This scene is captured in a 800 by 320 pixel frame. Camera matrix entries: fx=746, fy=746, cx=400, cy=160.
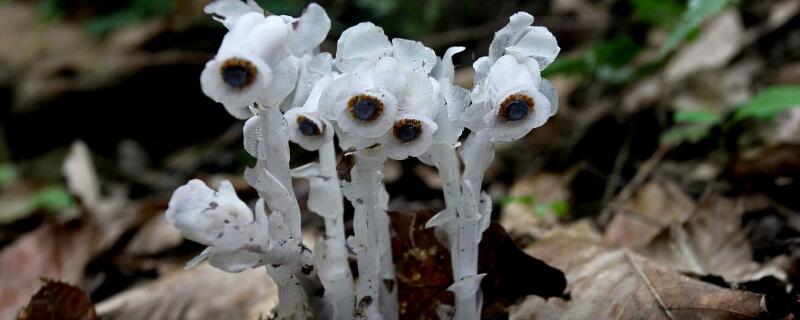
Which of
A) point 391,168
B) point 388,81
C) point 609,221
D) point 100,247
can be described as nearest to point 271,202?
point 388,81

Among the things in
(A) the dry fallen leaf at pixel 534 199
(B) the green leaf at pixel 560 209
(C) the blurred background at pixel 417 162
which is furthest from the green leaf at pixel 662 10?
(B) the green leaf at pixel 560 209

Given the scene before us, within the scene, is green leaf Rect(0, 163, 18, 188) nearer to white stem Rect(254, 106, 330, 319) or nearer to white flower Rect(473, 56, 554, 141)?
white stem Rect(254, 106, 330, 319)

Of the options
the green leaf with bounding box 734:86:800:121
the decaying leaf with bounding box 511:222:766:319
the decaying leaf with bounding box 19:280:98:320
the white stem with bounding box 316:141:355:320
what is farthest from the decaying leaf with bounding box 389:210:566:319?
the green leaf with bounding box 734:86:800:121

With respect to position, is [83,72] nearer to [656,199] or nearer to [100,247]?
[100,247]

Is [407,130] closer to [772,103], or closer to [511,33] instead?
[511,33]

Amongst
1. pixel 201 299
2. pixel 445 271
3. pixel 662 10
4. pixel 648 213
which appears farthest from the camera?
pixel 662 10

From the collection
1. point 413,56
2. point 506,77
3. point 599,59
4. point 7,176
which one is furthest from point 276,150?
point 7,176
